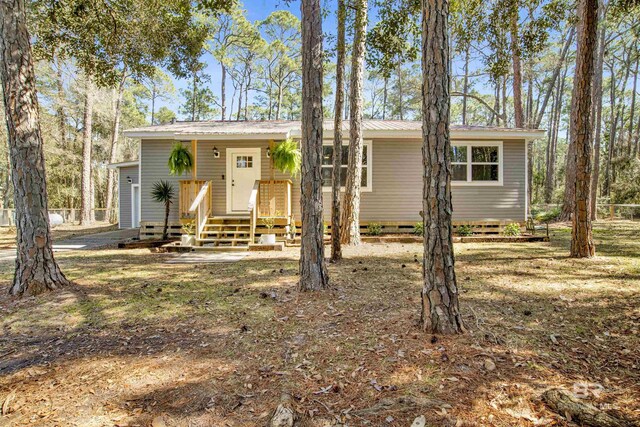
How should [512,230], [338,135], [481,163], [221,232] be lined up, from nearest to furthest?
[338,135] → [221,232] → [512,230] → [481,163]

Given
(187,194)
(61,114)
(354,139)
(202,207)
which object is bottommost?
(202,207)

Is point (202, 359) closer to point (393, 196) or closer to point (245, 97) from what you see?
point (393, 196)

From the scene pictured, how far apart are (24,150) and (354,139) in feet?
18.3

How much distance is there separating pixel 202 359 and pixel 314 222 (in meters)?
1.89

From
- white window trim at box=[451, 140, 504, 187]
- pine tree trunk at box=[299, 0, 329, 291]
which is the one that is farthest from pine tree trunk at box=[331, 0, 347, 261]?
white window trim at box=[451, 140, 504, 187]

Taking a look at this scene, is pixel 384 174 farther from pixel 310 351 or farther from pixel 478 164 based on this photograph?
pixel 310 351

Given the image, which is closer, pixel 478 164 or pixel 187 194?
pixel 187 194

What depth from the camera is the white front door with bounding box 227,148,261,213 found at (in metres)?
10.3

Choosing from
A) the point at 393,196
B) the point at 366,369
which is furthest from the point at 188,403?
the point at 393,196

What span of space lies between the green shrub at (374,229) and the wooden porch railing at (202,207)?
4441mm

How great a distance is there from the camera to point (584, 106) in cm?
586

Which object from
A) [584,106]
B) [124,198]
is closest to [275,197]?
[584,106]

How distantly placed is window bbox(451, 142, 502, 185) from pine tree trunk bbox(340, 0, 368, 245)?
4101 millimetres

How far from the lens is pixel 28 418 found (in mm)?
2041
